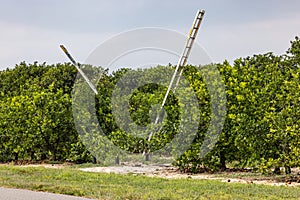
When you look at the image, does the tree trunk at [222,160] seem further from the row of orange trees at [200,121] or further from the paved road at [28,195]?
the paved road at [28,195]

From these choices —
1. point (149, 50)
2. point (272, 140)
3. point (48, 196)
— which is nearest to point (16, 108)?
point (149, 50)

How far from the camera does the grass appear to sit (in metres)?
9.09

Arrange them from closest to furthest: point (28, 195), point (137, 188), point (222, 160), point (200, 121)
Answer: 1. point (28, 195)
2. point (137, 188)
3. point (200, 121)
4. point (222, 160)

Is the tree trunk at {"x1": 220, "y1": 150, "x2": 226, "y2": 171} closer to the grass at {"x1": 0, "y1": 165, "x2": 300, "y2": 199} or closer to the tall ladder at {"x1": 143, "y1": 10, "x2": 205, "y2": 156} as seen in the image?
the tall ladder at {"x1": 143, "y1": 10, "x2": 205, "y2": 156}

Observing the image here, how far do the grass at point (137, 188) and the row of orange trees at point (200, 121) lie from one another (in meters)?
2.82

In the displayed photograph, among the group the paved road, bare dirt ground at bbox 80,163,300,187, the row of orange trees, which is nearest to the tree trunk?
the row of orange trees

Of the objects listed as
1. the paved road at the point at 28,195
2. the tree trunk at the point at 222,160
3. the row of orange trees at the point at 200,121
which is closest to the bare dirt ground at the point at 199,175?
the row of orange trees at the point at 200,121

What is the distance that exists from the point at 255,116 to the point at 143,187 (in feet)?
16.2

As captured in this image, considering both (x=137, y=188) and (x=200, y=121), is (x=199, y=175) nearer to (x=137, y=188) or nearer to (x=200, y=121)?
(x=200, y=121)

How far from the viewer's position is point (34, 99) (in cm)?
2038

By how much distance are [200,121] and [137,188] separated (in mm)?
5756

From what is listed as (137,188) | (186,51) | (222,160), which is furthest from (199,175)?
(137,188)

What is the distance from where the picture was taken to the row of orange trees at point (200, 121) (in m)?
13.5

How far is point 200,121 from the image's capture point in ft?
51.5
